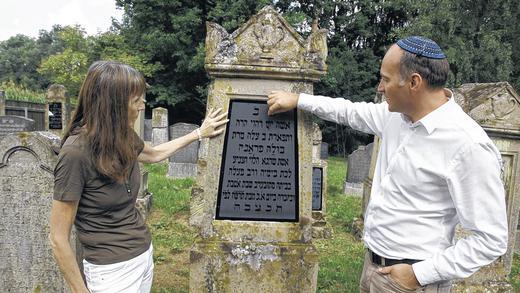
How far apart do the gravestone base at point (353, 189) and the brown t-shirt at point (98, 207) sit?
29.2 feet

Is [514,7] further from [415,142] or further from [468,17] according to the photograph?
[415,142]

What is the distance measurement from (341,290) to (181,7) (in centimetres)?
2255

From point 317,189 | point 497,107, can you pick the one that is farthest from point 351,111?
point 317,189

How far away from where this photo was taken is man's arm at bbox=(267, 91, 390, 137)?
253 cm

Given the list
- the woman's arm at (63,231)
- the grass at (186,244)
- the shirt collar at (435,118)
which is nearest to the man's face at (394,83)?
the shirt collar at (435,118)

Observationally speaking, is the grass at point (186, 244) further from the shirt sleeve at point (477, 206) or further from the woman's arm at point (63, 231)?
the shirt sleeve at point (477, 206)

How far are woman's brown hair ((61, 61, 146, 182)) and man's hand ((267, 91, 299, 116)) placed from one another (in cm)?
118

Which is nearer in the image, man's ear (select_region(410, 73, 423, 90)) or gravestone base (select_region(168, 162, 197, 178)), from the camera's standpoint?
man's ear (select_region(410, 73, 423, 90))

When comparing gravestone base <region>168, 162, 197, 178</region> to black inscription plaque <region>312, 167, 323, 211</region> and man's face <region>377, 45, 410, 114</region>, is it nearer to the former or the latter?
black inscription plaque <region>312, 167, 323, 211</region>

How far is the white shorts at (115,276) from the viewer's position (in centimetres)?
213

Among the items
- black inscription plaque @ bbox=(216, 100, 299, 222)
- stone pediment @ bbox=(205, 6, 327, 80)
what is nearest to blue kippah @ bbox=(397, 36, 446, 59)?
stone pediment @ bbox=(205, 6, 327, 80)

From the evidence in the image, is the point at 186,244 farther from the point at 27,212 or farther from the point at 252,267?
the point at 252,267

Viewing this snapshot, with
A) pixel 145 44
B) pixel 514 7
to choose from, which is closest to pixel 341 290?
pixel 514 7

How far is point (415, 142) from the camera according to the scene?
2.01 m
